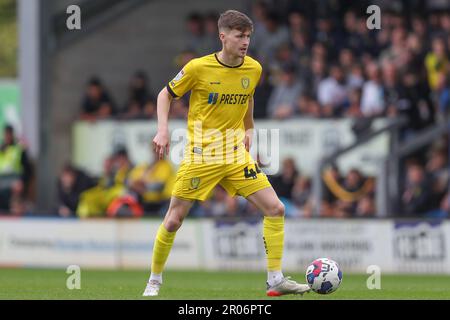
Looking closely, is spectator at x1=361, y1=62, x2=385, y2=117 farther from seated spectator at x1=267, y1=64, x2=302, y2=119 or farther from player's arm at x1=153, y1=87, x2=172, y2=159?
player's arm at x1=153, y1=87, x2=172, y2=159

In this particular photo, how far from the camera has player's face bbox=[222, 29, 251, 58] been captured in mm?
10406

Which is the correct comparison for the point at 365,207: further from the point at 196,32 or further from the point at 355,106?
the point at 196,32

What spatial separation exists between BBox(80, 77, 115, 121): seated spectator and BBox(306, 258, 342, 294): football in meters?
11.9

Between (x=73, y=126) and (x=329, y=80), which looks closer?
(x=329, y=80)

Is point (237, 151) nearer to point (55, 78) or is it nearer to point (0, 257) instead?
point (0, 257)

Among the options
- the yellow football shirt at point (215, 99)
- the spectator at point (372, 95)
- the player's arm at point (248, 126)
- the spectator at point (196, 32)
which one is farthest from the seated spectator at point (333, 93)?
the yellow football shirt at point (215, 99)

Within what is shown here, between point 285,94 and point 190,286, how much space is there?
8.35 metres

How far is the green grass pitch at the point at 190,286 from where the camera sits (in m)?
11.0

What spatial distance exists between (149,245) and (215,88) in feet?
27.7

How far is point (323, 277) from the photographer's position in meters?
10.7

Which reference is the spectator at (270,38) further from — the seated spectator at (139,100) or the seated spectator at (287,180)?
the seated spectator at (287,180)

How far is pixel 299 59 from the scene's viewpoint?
21.4 meters

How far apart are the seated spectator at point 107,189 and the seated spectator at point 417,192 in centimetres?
486
